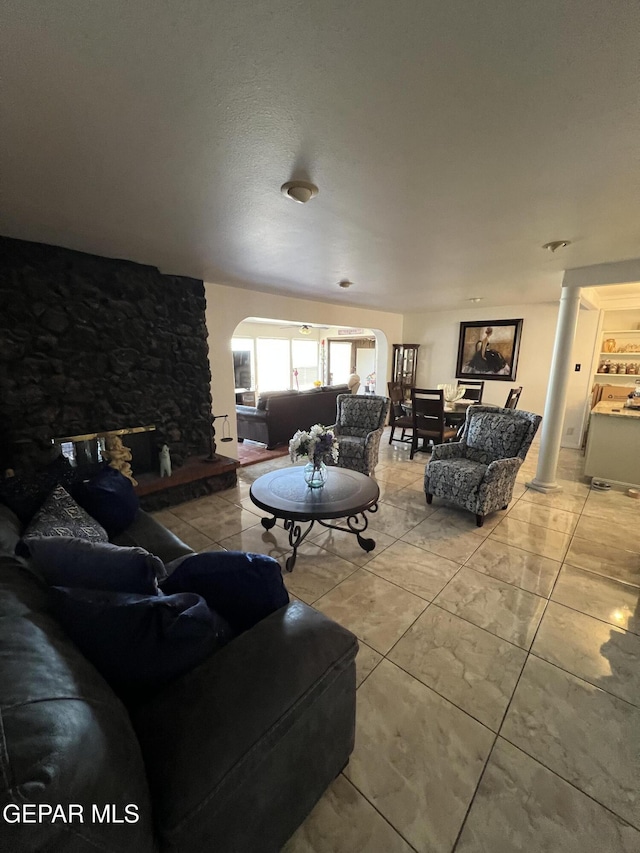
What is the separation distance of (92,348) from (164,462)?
1.23 m

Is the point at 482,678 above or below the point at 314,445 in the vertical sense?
below


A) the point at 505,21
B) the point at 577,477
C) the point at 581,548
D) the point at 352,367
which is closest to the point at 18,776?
the point at 505,21

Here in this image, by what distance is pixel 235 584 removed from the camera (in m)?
1.19

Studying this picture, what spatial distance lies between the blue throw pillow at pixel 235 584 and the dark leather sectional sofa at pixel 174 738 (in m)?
0.07

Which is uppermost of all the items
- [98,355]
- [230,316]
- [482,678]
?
[230,316]

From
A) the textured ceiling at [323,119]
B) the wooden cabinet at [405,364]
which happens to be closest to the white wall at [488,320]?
the wooden cabinet at [405,364]

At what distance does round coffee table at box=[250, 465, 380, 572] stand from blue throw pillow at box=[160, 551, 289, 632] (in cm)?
96

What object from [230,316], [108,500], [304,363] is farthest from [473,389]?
[304,363]

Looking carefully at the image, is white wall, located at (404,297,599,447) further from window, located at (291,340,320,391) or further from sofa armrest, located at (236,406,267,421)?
window, located at (291,340,320,391)

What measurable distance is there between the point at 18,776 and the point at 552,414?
4.33 meters

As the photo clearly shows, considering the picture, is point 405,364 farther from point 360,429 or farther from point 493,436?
point 493,436

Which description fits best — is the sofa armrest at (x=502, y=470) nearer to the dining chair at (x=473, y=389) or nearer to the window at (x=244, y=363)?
the dining chair at (x=473, y=389)

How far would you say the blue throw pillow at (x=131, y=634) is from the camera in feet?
2.93

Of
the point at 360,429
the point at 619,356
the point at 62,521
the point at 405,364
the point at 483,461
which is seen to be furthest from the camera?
the point at 405,364
